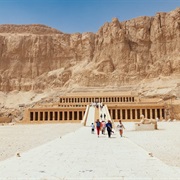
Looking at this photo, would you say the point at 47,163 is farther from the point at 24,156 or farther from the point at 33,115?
the point at 33,115

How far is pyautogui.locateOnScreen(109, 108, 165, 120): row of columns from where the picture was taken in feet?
180

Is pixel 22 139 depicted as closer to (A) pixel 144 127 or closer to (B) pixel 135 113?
(A) pixel 144 127

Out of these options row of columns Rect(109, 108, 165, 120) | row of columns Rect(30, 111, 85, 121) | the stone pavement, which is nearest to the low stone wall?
the stone pavement

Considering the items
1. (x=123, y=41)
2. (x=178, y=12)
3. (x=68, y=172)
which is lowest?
(x=68, y=172)

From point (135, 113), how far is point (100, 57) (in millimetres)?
41450

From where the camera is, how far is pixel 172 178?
6.95 meters

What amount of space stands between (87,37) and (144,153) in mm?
91833

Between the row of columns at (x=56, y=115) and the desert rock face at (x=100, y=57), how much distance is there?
2706cm

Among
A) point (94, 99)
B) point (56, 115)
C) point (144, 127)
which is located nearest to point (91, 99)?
point (94, 99)

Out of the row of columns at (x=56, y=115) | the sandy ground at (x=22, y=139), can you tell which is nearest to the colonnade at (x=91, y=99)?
the row of columns at (x=56, y=115)

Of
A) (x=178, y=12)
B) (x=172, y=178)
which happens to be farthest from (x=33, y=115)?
(x=178, y=12)

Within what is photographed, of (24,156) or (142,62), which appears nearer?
(24,156)

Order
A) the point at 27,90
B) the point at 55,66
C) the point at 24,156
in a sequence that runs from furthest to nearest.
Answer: the point at 55,66 < the point at 27,90 < the point at 24,156

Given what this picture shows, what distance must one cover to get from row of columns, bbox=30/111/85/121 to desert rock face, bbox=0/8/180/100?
1065 inches
